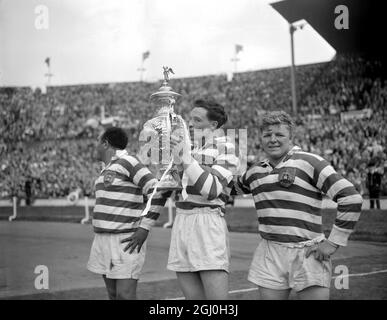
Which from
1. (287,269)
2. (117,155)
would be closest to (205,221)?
(287,269)

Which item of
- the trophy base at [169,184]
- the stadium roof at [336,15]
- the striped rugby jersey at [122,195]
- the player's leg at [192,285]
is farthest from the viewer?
the stadium roof at [336,15]

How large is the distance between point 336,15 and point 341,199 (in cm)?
453

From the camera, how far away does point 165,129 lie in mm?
3070

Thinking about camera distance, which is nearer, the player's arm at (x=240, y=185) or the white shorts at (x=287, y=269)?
the white shorts at (x=287, y=269)

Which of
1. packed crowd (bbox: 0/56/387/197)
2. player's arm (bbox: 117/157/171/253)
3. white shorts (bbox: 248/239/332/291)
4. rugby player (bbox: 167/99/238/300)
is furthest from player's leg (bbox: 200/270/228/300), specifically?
packed crowd (bbox: 0/56/387/197)

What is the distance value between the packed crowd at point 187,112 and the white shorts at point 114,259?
29.4 ft

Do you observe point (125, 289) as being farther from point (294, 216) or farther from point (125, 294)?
point (294, 216)

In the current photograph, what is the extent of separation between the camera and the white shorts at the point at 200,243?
9.27ft

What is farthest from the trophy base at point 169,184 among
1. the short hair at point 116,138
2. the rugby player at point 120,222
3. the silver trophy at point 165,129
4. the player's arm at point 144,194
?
the short hair at point 116,138

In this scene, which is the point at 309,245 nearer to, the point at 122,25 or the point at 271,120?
the point at 271,120

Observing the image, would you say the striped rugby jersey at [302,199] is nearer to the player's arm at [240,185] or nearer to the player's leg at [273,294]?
the player's arm at [240,185]

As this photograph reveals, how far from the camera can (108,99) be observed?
29375mm

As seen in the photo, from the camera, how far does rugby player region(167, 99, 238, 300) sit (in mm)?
2820
